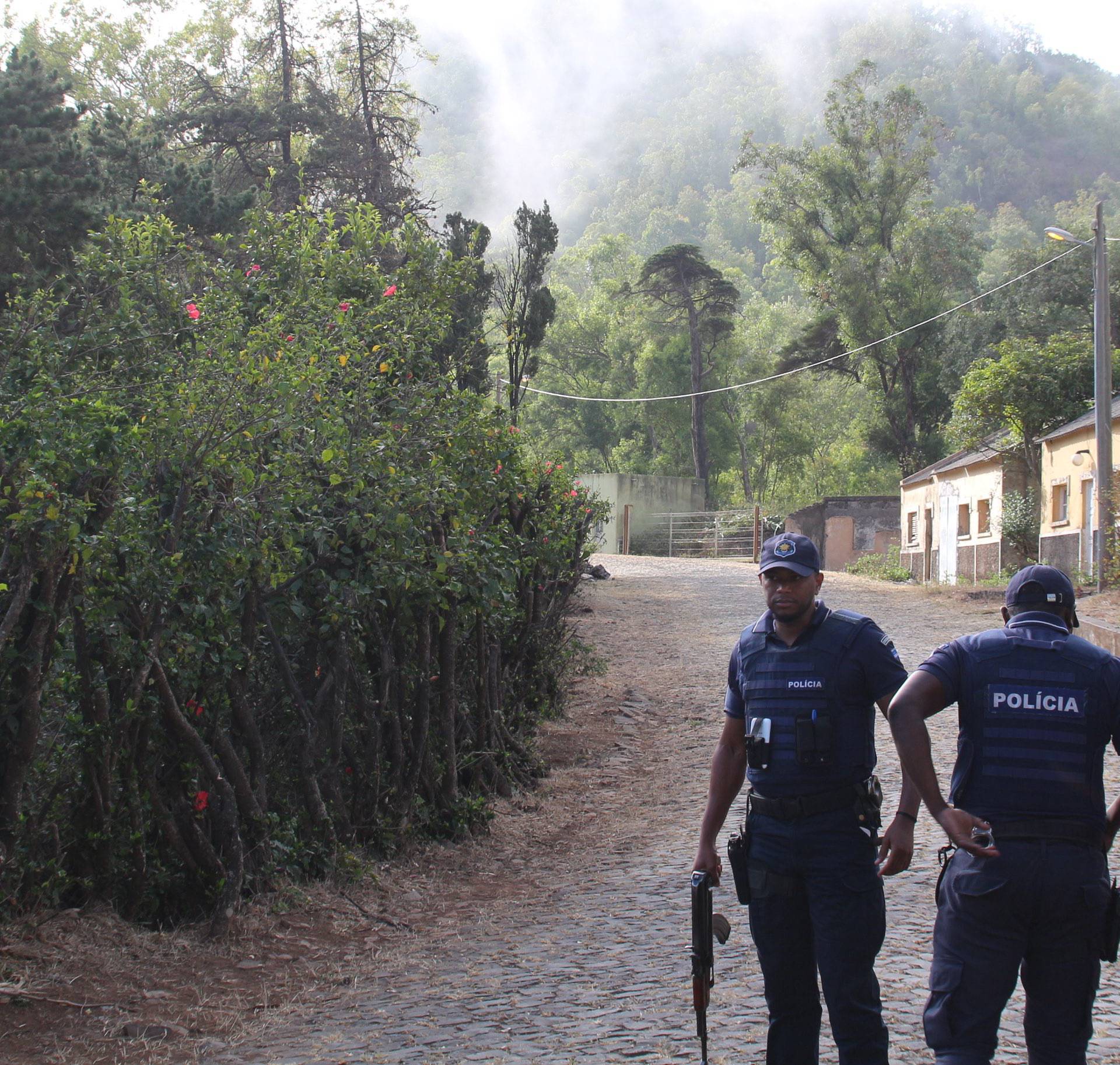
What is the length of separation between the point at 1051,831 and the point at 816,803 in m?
0.68

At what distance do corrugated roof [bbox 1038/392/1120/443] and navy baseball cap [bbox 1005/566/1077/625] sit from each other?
19985mm

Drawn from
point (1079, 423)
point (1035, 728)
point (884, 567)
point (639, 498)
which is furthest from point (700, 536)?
point (1035, 728)

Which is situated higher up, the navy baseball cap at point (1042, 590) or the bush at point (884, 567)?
the navy baseball cap at point (1042, 590)

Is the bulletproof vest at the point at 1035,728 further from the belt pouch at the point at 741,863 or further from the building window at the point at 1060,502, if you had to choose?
the building window at the point at 1060,502

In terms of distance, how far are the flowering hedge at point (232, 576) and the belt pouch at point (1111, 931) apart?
3.55m

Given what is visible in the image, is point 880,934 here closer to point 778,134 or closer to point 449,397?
point 449,397

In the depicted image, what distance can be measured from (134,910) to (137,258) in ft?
12.3

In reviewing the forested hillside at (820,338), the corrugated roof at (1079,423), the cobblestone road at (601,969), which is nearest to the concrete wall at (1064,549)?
the corrugated roof at (1079,423)

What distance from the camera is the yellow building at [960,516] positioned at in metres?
29.0

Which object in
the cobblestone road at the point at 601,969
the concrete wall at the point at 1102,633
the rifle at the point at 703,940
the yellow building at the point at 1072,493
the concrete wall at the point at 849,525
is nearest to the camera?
the rifle at the point at 703,940

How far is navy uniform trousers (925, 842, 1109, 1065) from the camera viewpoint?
3432 millimetres

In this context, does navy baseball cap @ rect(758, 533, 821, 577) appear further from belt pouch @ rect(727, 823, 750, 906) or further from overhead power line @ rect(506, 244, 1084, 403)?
overhead power line @ rect(506, 244, 1084, 403)

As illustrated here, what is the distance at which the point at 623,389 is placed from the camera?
216 ft

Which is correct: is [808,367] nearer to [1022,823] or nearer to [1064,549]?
[1064,549]
